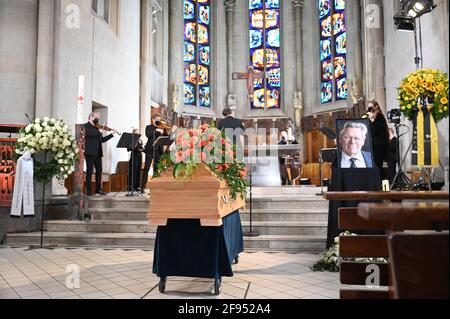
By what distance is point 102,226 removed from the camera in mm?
6902

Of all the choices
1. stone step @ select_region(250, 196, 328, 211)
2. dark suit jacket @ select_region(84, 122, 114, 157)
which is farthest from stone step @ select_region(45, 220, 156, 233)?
stone step @ select_region(250, 196, 328, 211)

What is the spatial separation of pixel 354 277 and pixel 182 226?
1591mm

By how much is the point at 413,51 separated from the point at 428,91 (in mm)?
5232

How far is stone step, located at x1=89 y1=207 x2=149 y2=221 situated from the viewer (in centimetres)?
722

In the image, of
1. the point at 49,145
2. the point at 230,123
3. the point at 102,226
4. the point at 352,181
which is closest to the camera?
the point at 352,181

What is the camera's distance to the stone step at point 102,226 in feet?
22.2

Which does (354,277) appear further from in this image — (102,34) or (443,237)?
(102,34)

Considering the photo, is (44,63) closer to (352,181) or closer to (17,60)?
(17,60)

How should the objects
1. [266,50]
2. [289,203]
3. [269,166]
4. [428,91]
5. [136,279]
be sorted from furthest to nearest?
1. [266,50]
2. [269,166]
3. [289,203]
4. [136,279]
5. [428,91]

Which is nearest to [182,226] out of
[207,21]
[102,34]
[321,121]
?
[102,34]

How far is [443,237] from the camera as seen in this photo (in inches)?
49.3

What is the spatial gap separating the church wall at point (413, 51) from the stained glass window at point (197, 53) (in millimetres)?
8481

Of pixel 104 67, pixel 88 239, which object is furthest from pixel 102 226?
pixel 104 67

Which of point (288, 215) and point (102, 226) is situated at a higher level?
point (288, 215)
